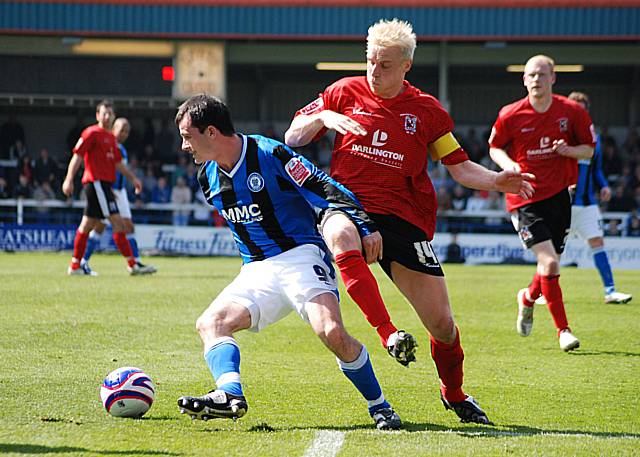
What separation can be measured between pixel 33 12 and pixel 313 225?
24127mm

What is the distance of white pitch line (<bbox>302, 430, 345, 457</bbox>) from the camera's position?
4610 mm

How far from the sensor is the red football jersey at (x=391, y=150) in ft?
18.5

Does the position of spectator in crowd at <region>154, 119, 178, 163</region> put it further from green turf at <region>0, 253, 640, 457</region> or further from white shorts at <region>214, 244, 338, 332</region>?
white shorts at <region>214, 244, 338, 332</region>

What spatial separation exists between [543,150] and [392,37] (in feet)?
12.6

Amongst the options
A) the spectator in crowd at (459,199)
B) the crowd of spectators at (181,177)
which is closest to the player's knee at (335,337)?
the crowd of spectators at (181,177)

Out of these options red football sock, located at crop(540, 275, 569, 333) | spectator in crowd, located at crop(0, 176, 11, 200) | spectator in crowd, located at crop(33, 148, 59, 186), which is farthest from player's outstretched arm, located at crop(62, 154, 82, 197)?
spectator in crowd, located at crop(33, 148, 59, 186)

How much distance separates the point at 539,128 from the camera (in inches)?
351

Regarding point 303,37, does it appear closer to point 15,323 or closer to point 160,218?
point 160,218

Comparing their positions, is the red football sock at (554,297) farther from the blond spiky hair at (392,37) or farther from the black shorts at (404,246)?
the blond spiky hair at (392,37)

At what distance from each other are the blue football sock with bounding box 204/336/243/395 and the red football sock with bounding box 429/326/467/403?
124 cm

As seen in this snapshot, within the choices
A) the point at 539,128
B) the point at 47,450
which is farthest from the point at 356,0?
the point at 47,450

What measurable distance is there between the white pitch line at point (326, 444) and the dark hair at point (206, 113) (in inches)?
64.6

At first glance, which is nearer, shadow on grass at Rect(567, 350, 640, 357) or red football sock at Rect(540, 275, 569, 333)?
shadow on grass at Rect(567, 350, 640, 357)

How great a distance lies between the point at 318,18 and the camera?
27234 millimetres
